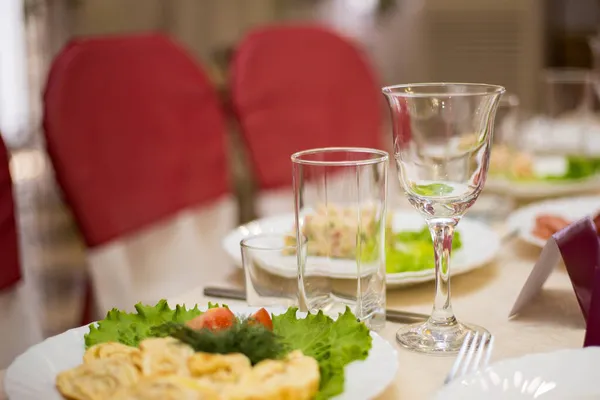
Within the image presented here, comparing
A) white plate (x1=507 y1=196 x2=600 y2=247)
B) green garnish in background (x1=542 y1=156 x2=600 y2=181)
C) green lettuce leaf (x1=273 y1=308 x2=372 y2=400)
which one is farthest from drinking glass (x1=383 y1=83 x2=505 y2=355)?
green garnish in background (x1=542 y1=156 x2=600 y2=181)

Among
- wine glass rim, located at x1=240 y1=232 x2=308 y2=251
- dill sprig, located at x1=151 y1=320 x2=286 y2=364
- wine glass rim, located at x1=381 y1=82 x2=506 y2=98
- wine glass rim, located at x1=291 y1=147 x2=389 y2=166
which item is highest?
wine glass rim, located at x1=381 y1=82 x2=506 y2=98

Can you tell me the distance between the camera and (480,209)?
1503mm

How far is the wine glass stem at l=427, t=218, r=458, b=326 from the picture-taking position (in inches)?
33.9

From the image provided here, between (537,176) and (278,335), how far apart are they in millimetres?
1111

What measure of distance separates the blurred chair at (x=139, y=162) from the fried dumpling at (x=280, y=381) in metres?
0.93

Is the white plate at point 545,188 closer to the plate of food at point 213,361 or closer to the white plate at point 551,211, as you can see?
the white plate at point 551,211

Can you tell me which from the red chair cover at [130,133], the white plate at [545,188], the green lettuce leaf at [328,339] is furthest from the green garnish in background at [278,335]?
the white plate at [545,188]

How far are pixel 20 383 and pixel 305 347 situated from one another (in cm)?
25

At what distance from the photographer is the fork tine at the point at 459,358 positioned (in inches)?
28.3

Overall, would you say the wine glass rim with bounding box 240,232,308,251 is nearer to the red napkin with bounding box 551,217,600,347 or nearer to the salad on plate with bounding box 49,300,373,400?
the salad on plate with bounding box 49,300,373,400

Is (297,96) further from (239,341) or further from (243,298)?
(239,341)

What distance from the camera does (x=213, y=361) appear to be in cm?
68

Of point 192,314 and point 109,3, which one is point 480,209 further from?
point 109,3

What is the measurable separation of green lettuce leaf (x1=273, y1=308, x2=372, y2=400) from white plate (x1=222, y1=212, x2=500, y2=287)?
10cm
